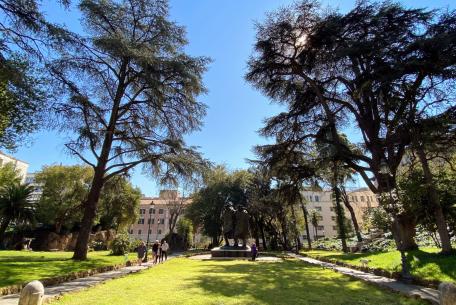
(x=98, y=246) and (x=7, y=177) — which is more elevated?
(x=7, y=177)

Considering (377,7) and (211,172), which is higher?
(377,7)

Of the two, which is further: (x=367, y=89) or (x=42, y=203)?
(x=42, y=203)

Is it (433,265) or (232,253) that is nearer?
(433,265)

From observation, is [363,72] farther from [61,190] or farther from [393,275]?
[61,190]

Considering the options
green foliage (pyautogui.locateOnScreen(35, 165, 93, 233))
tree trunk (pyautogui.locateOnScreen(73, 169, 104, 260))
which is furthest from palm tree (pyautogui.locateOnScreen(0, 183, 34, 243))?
tree trunk (pyautogui.locateOnScreen(73, 169, 104, 260))

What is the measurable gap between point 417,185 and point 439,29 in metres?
7.66

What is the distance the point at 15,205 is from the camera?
3300cm

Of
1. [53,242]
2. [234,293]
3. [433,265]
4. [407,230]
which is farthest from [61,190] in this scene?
[433,265]

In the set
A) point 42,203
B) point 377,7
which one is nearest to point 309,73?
point 377,7

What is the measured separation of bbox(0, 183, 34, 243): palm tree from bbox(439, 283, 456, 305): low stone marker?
3867 centimetres

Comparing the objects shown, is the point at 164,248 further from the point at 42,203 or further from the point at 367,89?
the point at 42,203

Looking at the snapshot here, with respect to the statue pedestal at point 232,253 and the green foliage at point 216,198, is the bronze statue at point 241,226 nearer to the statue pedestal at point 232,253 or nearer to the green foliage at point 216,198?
the statue pedestal at point 232,253

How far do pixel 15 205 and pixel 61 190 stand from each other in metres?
7.30

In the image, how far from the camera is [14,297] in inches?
306
